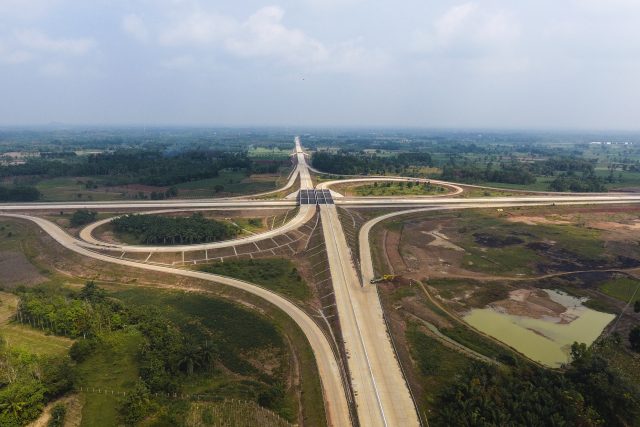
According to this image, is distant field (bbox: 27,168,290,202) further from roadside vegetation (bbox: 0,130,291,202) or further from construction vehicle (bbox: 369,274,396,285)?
construction vehicle (bbox: 369,274,396,285)

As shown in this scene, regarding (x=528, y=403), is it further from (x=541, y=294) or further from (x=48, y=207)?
(x=48, y=207)

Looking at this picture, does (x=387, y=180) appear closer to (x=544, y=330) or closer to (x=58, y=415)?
(x=544, y=330)

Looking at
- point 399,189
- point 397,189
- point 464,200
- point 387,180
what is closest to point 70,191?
point 397,189

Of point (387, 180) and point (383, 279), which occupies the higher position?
point (387, 180)

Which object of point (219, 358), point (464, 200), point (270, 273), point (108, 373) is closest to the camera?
point (108, 373)

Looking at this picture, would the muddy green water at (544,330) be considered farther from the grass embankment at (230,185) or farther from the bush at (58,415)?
the grass embankment at (230,185)

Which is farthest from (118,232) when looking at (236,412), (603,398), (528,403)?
(603,398)

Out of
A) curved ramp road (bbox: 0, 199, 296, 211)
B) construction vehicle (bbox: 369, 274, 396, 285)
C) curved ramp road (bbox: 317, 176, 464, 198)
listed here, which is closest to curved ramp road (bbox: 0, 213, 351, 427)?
construction vehicle (bbox: 369, 274, 396, 285)
